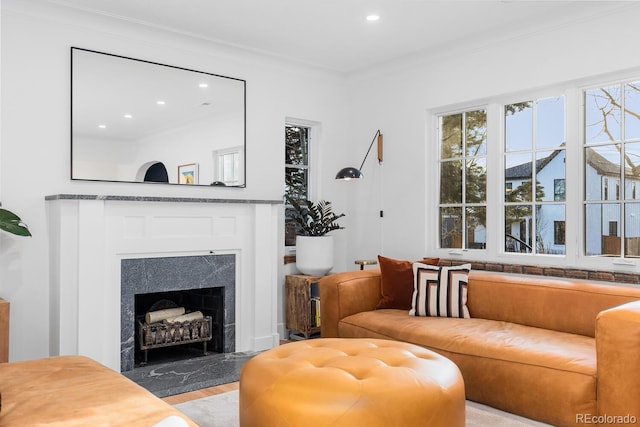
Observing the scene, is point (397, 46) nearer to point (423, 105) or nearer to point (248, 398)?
point (423, 105)

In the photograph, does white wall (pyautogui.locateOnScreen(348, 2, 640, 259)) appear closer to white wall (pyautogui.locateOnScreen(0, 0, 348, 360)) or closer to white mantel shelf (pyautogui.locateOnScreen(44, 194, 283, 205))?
white mantel shelf (pyautogui.locateOnScreen(44, 194, 283, 205))

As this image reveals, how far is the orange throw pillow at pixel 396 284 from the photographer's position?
12.5 feet

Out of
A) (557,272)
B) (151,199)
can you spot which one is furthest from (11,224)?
(557,272)

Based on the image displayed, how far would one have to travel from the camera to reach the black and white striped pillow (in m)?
3.55

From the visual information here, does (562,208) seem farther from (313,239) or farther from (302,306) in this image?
(302,306)

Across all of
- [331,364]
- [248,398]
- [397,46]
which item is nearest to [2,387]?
[248,398]

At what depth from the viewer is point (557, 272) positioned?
368cm

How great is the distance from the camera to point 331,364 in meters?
2.28

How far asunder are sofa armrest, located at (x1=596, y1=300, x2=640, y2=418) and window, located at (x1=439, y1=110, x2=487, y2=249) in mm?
1933

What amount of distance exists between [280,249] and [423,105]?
72.2 inches

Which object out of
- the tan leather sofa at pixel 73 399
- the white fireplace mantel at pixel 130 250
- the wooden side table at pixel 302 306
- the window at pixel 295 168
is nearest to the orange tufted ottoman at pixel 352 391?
the tan leather sofa at pixel 73 399

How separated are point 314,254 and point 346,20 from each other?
6.44ft

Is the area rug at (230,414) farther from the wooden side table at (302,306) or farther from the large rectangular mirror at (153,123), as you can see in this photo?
the large rectangular mirror at (153,123)

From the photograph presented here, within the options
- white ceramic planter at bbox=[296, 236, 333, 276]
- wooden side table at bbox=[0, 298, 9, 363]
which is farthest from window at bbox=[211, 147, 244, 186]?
wooden side table at bbox=[0, 298, 9, 363]
